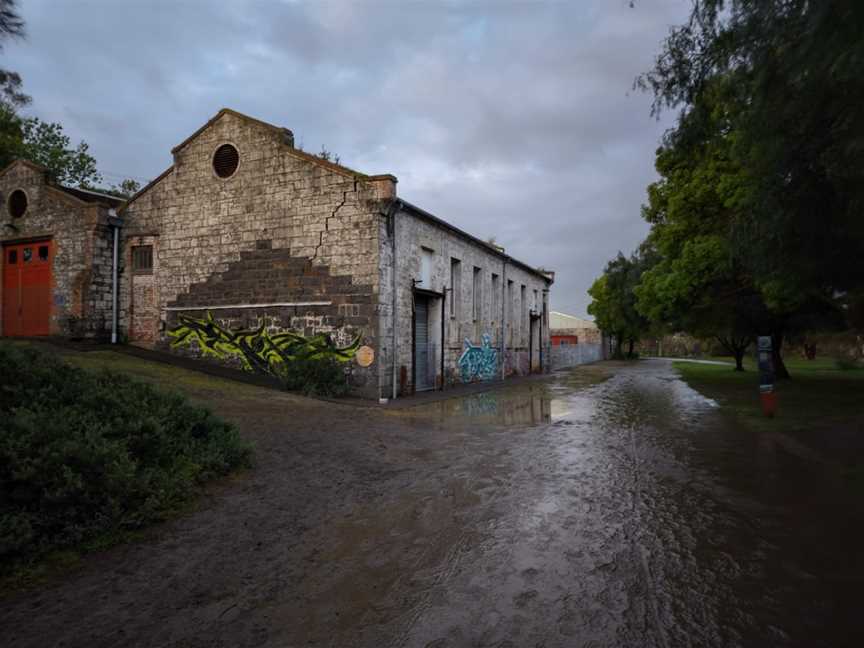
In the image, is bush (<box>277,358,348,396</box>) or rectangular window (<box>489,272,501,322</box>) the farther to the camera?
rectangular window (<box>489,272,501,322</box>)

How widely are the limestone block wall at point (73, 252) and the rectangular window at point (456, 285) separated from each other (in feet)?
37.7

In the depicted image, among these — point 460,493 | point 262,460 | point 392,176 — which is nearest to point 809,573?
point 460,493

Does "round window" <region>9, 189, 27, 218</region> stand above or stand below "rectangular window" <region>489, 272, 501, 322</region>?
above

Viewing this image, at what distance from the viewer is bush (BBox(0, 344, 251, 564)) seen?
4.27 meters

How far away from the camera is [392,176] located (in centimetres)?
1531

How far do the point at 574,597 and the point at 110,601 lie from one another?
2.90m

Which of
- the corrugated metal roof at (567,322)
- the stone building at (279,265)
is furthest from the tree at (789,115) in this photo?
the corrugated metal roof at (567,322)

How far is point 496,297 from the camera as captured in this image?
25.6 meters

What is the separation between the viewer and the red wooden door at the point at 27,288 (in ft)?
62.0

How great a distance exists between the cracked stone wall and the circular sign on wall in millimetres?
206

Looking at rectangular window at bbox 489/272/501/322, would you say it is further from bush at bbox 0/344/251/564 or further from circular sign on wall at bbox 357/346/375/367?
bush at bbox 0/344/251/564

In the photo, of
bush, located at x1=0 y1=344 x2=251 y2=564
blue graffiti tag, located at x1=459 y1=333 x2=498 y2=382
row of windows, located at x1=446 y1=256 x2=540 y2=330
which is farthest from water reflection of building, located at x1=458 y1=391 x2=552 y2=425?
bush, located at x1=0 y1=344 x2=251 y2=564

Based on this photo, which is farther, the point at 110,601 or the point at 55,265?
the point at 55,265

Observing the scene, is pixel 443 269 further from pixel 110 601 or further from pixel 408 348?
pixel 110 601
